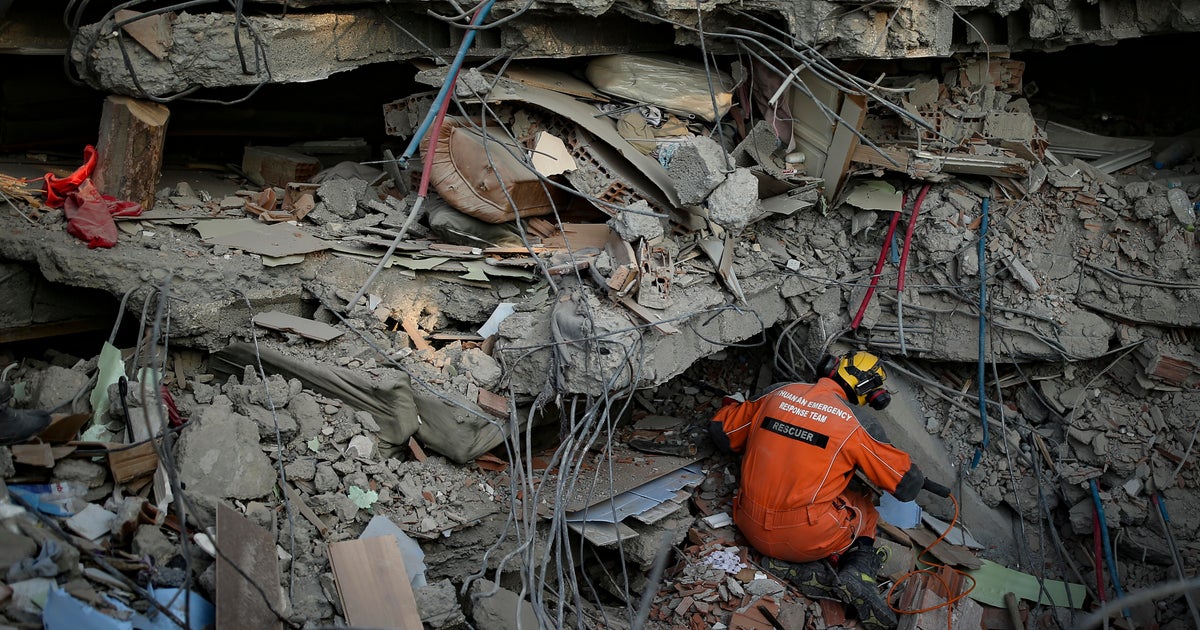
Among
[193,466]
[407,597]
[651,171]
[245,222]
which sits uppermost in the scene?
[651,171]

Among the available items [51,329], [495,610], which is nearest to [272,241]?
[51,329]

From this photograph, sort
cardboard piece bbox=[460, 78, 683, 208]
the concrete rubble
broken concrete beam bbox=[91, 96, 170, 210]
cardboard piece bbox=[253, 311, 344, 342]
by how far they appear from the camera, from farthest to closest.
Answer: cardboard piece bbox=[460, 78, 683, 208], broken concrete beam bbox=[91, 96, 170, 210], cardboard piece bbox=[253, 311, 344, 342], the concrete rubble

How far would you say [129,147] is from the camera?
5539 mm

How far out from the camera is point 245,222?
578 cm

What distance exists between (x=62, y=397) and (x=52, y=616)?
1.49 meters

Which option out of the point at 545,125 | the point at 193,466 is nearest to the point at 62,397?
the point at 193,466

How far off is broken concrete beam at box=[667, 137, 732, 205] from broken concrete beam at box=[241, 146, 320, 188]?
2.65 m

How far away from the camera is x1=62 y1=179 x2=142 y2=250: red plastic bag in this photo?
5.14 m

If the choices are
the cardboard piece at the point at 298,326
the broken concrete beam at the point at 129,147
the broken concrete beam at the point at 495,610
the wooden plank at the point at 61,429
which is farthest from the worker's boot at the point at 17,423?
the broken concrete beam at the point at 495,610

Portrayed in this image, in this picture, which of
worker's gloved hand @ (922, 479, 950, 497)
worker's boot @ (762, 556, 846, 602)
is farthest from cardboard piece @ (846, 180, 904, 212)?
worker's boot @ (762, 556, 846, 602)

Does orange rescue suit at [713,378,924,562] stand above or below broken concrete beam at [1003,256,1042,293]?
below

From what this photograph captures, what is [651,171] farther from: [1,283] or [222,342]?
[1,283]

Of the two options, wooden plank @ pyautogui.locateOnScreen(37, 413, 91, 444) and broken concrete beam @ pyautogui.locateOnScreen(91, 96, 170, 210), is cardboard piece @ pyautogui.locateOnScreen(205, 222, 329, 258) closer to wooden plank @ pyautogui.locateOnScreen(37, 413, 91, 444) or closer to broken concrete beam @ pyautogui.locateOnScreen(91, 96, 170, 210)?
broken concrete beam @ pyautogui.locateOnScreen(91, 96, 170, 210)

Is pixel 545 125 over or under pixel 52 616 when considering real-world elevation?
over
